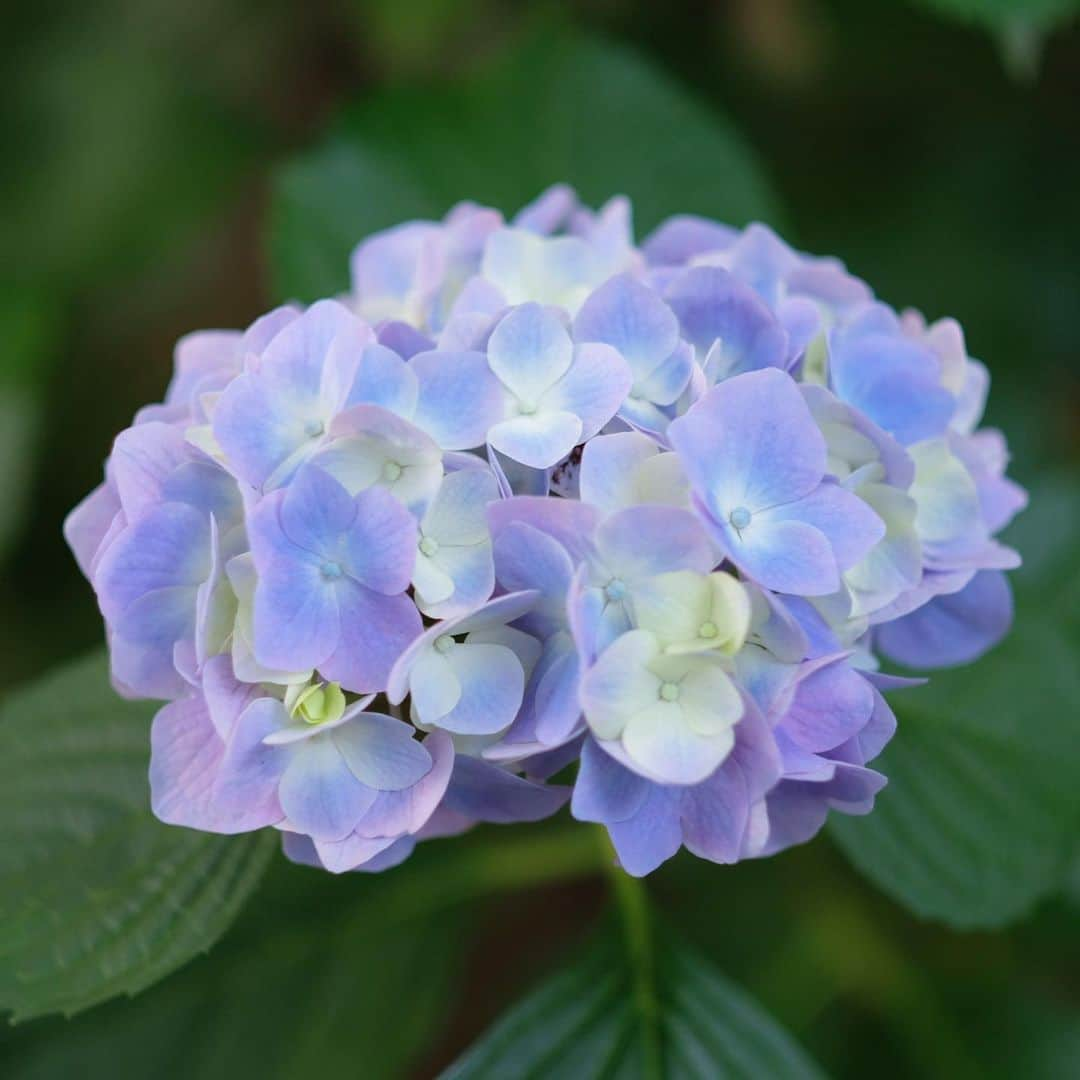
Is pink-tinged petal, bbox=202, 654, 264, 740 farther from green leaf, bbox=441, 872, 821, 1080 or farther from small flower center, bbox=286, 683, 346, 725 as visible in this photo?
green leaf, bbox=441, 872, 821, 1080

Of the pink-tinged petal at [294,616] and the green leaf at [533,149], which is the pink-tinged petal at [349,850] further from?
the green leaf at [533,149]

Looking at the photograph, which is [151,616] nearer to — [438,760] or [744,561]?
[438,760]

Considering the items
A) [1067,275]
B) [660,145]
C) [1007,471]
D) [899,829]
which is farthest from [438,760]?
[1067,275]

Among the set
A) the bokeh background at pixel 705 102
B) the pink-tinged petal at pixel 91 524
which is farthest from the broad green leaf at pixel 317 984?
the pink-tinged petal at pixel 91 524

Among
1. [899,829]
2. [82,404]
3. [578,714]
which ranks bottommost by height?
[82,404]

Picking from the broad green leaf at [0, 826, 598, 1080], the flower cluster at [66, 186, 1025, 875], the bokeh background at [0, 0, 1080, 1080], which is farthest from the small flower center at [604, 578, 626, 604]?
the bokeh background at [0, 0, 1080, 1080]

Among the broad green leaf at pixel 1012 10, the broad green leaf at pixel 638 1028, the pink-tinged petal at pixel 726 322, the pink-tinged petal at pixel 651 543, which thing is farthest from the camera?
the broad green leaf at pixel 1012 10
